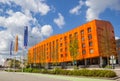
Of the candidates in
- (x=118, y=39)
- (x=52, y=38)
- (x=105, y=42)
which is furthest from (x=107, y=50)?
(x=52, y=38)

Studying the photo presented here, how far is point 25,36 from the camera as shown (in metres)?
69.6

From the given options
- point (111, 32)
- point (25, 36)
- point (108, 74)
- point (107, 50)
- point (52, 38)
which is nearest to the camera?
point (108, 74)

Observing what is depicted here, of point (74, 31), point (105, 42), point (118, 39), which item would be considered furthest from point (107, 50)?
point (74, 31)

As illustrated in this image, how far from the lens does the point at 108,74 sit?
28.3m

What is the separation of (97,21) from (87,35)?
22.2 ft

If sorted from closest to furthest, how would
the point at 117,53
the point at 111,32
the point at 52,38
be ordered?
1. the point at 117,53
2. the point at 111,32
3. the point at 52,38

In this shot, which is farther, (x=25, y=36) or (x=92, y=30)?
(x=92, y=30)

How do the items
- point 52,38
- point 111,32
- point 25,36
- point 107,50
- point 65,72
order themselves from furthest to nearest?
point 52,38 < point 111,32 < point 25,36 < point 107,50 < point 65,72

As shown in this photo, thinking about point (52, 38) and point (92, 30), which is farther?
point (52, 38)

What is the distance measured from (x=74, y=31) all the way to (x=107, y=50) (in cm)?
3776

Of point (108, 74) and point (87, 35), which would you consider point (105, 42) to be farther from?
point (108, 74)

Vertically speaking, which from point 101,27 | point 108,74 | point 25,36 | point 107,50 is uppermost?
point 101,27

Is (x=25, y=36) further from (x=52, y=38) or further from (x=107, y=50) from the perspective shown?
(x=52, y=38)

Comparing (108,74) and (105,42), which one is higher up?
(105,42)
